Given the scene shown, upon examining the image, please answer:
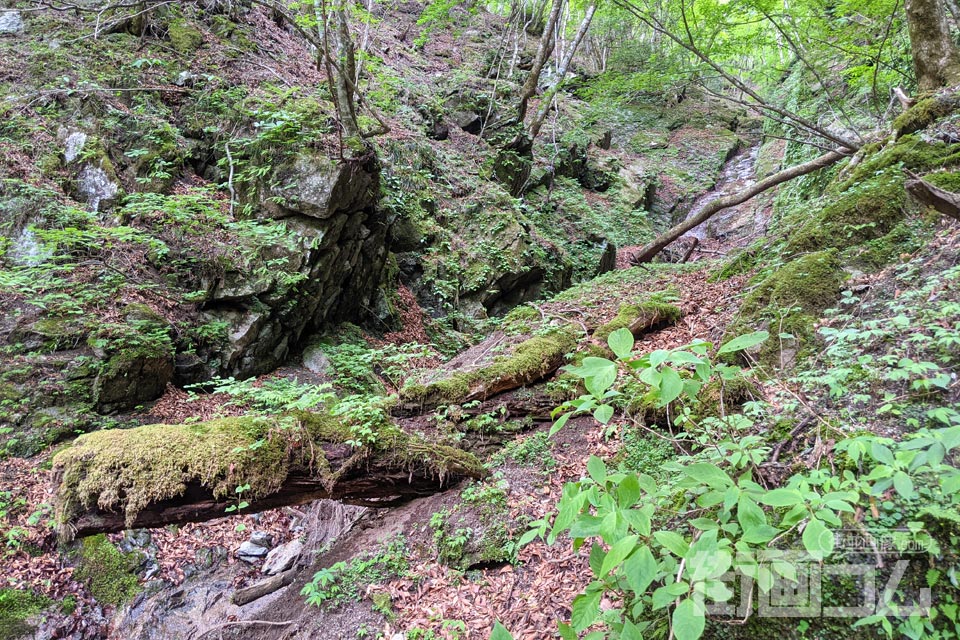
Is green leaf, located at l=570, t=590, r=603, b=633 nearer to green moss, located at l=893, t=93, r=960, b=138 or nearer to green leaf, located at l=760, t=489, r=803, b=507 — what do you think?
green leaf, located at l=760, t=489, r=803, b=507

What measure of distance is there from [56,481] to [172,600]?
8.27ft

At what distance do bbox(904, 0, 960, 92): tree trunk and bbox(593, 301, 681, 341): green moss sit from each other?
440cm

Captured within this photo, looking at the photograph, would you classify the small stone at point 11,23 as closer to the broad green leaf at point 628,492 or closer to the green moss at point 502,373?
the green moss at point 502,373

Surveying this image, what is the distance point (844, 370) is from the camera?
94.7 inches

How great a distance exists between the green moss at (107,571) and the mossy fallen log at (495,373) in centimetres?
349

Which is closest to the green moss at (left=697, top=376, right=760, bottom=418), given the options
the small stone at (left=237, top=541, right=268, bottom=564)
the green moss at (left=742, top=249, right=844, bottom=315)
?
the green moss at (left=742, top=249, right=844, bottom=315)

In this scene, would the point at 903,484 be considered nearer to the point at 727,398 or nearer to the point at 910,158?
the point at 727,398

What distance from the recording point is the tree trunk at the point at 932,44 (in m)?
5.39

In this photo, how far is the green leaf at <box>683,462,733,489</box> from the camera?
1.45 metres

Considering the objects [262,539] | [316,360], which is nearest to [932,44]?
[316,360]

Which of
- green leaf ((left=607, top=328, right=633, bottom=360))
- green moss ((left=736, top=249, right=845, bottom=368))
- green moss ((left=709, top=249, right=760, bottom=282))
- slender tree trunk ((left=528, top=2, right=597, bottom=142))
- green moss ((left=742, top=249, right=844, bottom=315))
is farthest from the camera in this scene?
slender tree trunk ((left=528, top=2, right=597, bottom=142))

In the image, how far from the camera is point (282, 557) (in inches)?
190

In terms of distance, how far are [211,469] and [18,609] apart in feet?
10.9

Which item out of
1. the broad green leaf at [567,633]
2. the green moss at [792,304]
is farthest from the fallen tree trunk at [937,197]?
the broad green leaf at [567,633]
